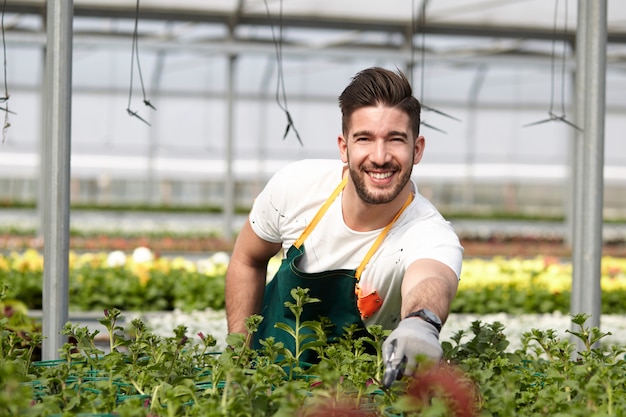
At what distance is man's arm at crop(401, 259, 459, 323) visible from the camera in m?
1.91

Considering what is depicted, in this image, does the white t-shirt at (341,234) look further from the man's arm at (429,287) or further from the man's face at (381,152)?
the man's face at (381,152)

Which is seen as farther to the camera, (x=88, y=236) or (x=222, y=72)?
(x=222, y=72)

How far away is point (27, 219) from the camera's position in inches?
630

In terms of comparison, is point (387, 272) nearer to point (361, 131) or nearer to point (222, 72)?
point (361, 131)

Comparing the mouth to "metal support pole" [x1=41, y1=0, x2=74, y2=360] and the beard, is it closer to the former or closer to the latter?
A: the beard

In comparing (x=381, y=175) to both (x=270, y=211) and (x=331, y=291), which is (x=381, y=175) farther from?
(x=270, y=211)

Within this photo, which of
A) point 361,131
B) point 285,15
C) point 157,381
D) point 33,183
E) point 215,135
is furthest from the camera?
point 33,183

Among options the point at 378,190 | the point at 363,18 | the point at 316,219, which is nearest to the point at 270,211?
the point at 316,219

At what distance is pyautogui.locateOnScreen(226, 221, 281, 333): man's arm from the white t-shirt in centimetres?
8

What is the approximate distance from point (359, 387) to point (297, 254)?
856 mm

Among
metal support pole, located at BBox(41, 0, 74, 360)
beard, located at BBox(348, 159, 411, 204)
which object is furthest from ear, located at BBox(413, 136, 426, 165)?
metal support pole, located at BBox(41, 0, 74, 360)

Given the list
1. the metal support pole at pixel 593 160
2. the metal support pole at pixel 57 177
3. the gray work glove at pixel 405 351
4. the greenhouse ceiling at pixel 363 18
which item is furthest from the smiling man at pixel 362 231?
the greenhouse ceiling at pixel 363 18

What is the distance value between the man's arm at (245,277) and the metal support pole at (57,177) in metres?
0.58

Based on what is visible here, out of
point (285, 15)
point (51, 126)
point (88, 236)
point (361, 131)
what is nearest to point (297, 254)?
point (361, 131)
